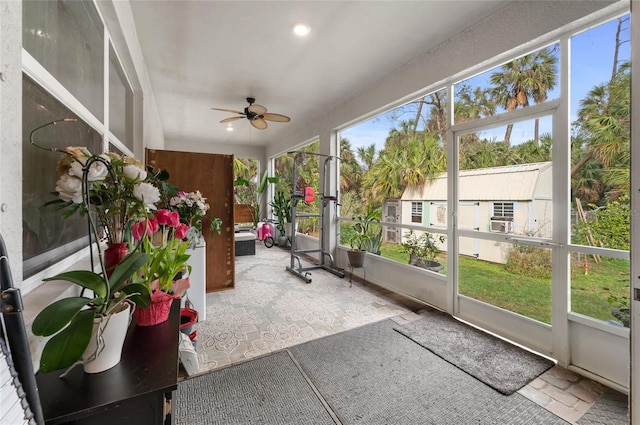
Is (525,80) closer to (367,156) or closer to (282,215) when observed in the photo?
(367,156)

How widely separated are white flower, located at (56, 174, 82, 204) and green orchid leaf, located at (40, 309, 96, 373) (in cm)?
36

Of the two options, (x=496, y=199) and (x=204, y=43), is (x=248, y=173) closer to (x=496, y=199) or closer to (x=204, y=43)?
(x=204, y=43)

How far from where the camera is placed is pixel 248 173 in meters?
8.19

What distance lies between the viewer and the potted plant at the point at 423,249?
3188 millimetres

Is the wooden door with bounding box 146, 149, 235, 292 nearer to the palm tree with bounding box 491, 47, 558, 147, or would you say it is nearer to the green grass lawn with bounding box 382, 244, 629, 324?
the green grass lawn with bounding box 382, 244, 629, 324

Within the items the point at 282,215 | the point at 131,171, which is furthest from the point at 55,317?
the point at 282,215

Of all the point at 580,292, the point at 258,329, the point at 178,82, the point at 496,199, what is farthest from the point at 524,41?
the point at 178,82

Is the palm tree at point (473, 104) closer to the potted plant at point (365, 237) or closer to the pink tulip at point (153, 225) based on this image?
the potted plant at point (365, 237)

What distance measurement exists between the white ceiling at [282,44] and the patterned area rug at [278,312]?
287cm

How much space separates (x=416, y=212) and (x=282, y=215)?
4.17 meters

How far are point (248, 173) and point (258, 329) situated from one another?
6.25 meters

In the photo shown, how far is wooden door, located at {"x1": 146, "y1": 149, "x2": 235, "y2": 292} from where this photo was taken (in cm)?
352

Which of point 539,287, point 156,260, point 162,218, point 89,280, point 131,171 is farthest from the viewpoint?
point 539,287

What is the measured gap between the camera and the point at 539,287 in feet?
7.46
